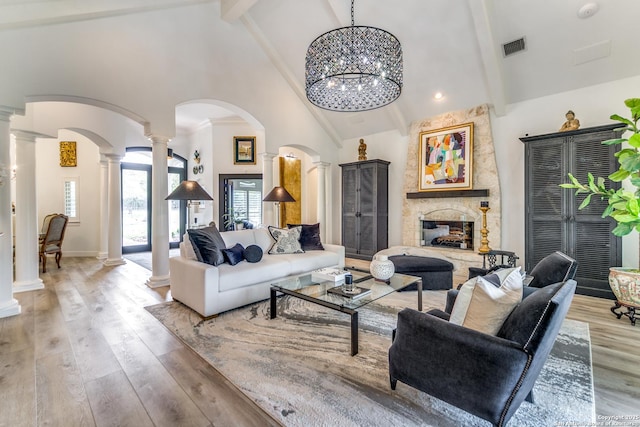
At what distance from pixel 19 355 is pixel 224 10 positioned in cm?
504

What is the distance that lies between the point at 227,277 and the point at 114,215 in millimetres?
4494

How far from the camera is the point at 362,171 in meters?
6.59

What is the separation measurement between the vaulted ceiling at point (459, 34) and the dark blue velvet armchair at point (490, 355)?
4007 millimetres

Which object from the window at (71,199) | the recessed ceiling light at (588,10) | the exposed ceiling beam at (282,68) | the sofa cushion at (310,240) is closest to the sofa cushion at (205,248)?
the sofa cushion at (310,240)

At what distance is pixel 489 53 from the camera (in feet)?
14.0

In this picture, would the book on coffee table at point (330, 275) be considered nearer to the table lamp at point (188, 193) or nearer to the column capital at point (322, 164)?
the table lamp at point (188, 193)

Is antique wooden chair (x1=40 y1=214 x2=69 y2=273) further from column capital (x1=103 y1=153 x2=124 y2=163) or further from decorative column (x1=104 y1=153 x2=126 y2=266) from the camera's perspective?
column capital (x1=103 y1=153 x2=124 y2=163)

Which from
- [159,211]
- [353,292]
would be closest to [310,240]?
Result: [353,292]

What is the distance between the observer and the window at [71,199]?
6789mm

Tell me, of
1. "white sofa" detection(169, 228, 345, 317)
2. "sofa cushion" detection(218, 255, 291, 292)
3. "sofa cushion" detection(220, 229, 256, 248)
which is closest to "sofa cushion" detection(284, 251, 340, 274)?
"white sofa" detection(169, 228, 345, 317)

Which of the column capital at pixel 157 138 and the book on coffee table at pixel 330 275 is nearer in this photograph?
the book on coffee table at pixel 330 275

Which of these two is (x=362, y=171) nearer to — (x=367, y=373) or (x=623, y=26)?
(x=623, y=26)

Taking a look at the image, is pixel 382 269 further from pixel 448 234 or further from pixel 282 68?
pixel 282 68

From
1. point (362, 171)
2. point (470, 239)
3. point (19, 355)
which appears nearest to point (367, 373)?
point (19, 355)
